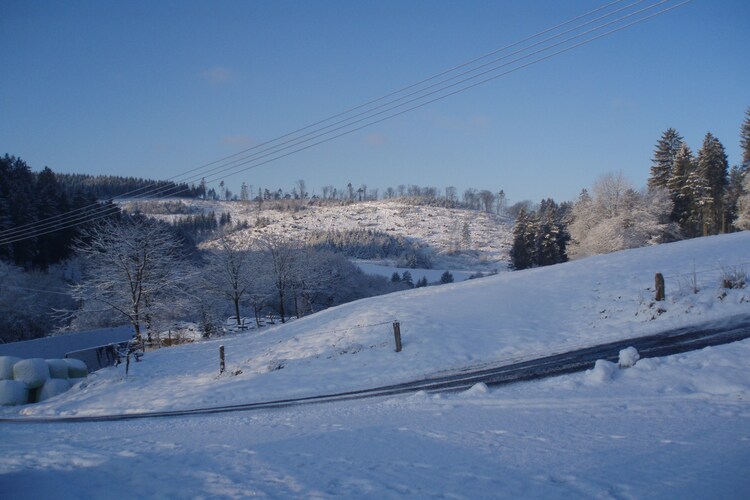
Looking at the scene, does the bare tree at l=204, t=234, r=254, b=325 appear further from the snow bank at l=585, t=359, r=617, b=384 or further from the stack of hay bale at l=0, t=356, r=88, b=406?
the snow bank at l=585, t=359, r=617, b=384

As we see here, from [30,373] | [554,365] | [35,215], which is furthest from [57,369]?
[35,215]

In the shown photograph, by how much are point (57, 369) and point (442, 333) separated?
783 inches

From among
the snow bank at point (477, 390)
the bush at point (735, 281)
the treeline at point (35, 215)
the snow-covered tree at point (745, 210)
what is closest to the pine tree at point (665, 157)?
the snow-covered tree at point (745, 210)

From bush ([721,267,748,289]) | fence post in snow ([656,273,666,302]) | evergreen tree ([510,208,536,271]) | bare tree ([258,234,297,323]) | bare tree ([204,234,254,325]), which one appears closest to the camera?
bush ([721,267,748,289])

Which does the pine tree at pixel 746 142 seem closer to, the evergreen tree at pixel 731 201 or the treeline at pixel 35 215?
the evergreen tree at pixel 731 201

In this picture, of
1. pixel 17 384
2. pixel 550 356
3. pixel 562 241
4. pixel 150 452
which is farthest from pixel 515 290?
pixel 562 241

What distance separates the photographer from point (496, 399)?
9805 mm

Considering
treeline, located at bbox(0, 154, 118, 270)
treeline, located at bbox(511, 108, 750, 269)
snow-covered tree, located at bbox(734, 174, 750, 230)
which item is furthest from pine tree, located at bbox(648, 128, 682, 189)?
treeline, located at bbox(0, 154, 118, 270)

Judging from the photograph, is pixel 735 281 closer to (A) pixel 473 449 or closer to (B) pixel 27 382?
(A) pixel 473 449

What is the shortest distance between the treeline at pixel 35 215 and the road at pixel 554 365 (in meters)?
45.1

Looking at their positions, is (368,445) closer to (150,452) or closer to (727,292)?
(150,452)

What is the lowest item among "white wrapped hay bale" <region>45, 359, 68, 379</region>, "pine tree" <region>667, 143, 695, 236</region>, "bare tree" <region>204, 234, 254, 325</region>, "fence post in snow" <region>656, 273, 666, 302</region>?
"white wrapped hay bale" <region>45, 359, 68, 379</region>

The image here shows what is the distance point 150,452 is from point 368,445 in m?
4.10

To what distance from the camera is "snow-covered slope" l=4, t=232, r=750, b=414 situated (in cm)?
1577
